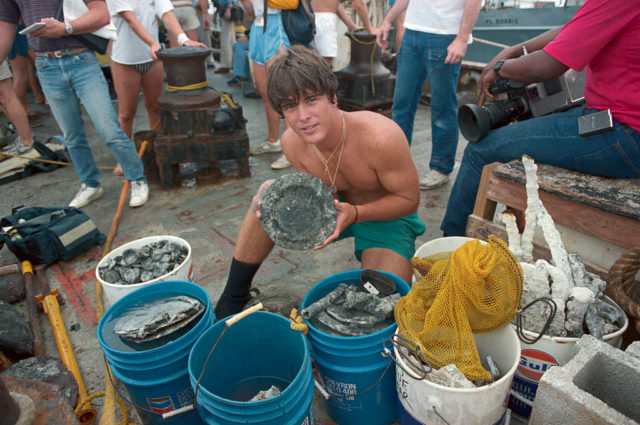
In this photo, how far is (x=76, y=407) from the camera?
70.2 inches

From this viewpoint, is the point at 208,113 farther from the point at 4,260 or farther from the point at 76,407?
the point at 76,407

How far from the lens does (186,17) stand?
246 inches

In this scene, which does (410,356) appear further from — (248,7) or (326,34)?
(248,7)

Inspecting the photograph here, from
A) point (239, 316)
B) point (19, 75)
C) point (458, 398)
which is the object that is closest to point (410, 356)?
point (458, 398)

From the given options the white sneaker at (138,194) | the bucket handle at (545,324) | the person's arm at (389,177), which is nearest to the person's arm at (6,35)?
the white sneaker at (138,194)

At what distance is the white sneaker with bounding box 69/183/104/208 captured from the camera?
143 inches

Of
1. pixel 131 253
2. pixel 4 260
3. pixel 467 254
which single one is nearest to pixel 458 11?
pixel 467 254

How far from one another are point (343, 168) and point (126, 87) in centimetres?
276

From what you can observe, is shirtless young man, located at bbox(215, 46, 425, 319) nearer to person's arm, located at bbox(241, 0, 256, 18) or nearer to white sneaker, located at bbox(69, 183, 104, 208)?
white sneaker, located at bbox(69, 183, 104, 208)

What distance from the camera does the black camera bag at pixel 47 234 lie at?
8.92 ft

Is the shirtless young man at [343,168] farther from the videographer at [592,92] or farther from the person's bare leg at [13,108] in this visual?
the person's bare leg at [13,108]

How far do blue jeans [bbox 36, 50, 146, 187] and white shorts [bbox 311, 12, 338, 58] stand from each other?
233cm

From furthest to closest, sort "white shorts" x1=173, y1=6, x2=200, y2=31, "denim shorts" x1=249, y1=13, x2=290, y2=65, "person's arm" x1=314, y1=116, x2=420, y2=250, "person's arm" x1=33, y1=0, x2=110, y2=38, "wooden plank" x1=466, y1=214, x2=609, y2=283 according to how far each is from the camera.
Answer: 1. "white shorts" x1=173, y1=6, x2=200, y2=31
2. "denim shorts" x1=249, y1=13, x2=290, y2=65
3. "person's arm" x1=33, y1=0, x2=110, y2=38
4. "person's arm" x1=314, y1=116, x2=420, y2=250
5. "wooden plank" x1=466, y1=214, x2=609, y2=283

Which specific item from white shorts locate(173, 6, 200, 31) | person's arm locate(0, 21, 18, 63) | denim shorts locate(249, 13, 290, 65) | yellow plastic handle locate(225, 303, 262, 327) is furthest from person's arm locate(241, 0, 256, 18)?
yellow plastic handle locate(225, 303, 262, 327)
